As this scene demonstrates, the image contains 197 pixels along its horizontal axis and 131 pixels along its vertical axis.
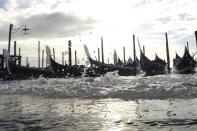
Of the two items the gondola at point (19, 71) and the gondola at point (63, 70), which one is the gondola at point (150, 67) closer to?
the gondola at point (63, 70)

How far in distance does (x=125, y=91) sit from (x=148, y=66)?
3469 cm

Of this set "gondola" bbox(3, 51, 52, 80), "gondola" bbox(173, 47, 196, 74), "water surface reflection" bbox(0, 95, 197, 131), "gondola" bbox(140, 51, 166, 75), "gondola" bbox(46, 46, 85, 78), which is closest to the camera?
"water surface reflection" bbox(0, 95, 197, 131)

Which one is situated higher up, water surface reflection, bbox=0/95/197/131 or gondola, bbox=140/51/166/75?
gondola, bbox=140/51/166/75

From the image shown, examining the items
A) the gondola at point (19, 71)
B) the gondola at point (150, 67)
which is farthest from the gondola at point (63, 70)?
the gondola at point (150, 67)

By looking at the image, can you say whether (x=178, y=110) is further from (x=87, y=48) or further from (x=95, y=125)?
(x=87, y=48)

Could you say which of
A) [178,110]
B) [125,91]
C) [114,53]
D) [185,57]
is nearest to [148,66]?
[185,57]

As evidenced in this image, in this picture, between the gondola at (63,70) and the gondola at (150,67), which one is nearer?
the gondola at (63,70)

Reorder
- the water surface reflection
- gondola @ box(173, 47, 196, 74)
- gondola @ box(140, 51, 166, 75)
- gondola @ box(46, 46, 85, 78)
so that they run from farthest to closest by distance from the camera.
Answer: gondola @ box(140, 51, 166, 75) < gondola @ box(173, 47, 196, 74) < gondola @ box(46, 46, 85, 78) < the water surface reflection

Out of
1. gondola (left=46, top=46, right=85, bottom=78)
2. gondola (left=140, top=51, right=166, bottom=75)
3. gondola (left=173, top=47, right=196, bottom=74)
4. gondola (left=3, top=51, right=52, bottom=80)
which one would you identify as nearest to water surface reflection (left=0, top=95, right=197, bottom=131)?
gondola (left=3, top=51, right=52, bottom=80)

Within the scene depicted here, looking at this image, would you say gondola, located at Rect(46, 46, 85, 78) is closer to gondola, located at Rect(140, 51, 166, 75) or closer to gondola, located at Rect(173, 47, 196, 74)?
gondola, located at Rect(140, 51, 166, 75)

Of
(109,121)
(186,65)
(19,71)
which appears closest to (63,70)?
(19,71)

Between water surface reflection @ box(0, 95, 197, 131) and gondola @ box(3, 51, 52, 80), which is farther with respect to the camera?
gondola @ box(3, 51, 52, 80)

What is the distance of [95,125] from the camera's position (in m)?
4.61

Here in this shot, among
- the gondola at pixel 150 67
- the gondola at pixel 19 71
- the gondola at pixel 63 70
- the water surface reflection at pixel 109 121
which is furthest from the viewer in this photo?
the gondola at pixel 150 67
